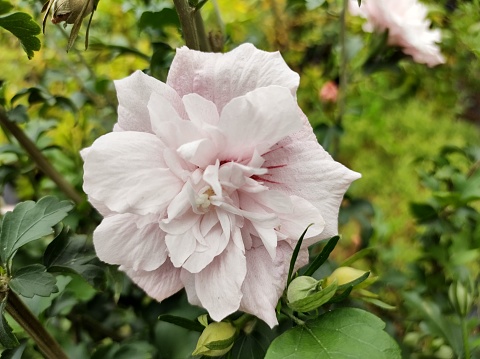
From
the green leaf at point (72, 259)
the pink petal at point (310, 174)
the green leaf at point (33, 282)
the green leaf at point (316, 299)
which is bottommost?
the green leaf at point (72, 259)

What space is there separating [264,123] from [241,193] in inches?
2.2

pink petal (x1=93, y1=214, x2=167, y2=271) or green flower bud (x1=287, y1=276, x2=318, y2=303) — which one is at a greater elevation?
pink petal (x1=93, y1=214, x2=167, y2=271)

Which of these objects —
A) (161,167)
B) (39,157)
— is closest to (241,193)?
(161,167)

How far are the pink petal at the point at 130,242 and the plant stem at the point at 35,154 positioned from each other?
22 cm

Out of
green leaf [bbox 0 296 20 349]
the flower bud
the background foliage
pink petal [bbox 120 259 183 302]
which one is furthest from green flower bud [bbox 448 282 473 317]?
green leaf [bbox 0 296 20 349]

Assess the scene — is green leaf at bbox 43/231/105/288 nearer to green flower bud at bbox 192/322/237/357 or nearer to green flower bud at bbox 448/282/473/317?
green flower bud at bbox 192/322/237/357

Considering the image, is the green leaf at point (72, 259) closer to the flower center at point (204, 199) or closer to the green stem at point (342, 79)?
the flower center at point (204, 199)

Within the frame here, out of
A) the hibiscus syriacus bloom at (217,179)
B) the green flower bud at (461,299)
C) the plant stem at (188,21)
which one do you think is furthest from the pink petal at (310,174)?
the green flower bud at (461,299)

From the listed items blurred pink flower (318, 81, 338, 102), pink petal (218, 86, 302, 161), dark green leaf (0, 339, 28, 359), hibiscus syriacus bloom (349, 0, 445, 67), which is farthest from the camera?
blurred pink flower (318, 81, 338, 102)

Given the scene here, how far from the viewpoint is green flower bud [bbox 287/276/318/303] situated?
1.10 ft

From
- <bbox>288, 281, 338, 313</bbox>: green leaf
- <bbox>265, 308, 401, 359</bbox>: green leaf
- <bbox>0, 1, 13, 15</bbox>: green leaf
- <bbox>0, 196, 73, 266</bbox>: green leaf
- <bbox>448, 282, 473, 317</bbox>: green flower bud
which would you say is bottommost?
<bbox>448, 282, 473, 317</bbox>: green flower bud

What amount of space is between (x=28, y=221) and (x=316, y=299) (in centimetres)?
22

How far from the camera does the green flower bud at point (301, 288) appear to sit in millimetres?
335

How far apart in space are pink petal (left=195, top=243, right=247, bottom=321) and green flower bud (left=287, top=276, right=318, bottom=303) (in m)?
0.03
